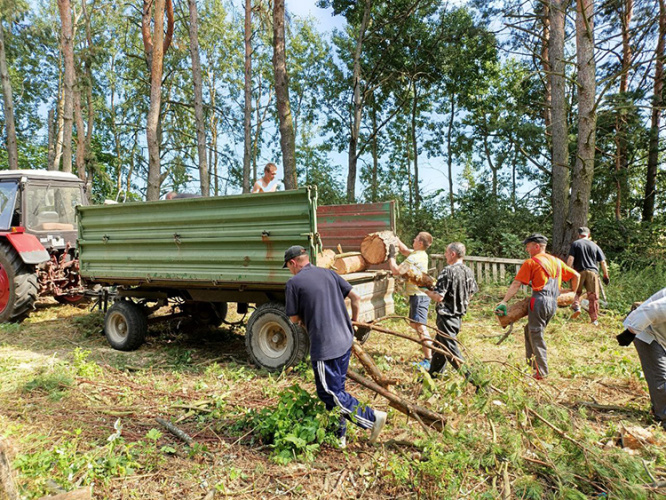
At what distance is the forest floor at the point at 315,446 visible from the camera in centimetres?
274

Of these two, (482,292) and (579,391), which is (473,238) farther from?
(579,391)

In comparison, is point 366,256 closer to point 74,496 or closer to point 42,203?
point 74,496

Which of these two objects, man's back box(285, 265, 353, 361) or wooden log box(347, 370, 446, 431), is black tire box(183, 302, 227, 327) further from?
wooden log box(347, 370, 446, 431)

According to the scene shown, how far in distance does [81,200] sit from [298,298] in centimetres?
689

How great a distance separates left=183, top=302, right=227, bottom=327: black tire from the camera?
20.2ft

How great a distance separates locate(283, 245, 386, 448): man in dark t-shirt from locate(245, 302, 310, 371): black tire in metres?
1.28

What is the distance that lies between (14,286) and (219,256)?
4.39 m

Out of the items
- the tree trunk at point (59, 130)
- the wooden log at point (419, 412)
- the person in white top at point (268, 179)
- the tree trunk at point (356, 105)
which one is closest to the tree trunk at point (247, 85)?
the tree trunk at point (356, 105)

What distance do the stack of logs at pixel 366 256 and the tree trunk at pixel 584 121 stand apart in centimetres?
583

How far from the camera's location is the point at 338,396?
3.30 meters

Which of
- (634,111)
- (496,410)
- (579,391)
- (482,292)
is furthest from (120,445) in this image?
(634,111)

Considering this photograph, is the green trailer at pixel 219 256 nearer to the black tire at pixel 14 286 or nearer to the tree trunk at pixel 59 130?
the black tire at pixel 14 286

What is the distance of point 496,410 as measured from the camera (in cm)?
337

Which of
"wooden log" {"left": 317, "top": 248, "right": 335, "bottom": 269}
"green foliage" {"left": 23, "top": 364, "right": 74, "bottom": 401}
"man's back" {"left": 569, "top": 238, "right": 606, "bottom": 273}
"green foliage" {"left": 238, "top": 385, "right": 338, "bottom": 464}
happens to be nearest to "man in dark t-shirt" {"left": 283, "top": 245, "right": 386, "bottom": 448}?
"green foliage" {"left": 238, "top": 385, "right": 338, "bottom": 464}
